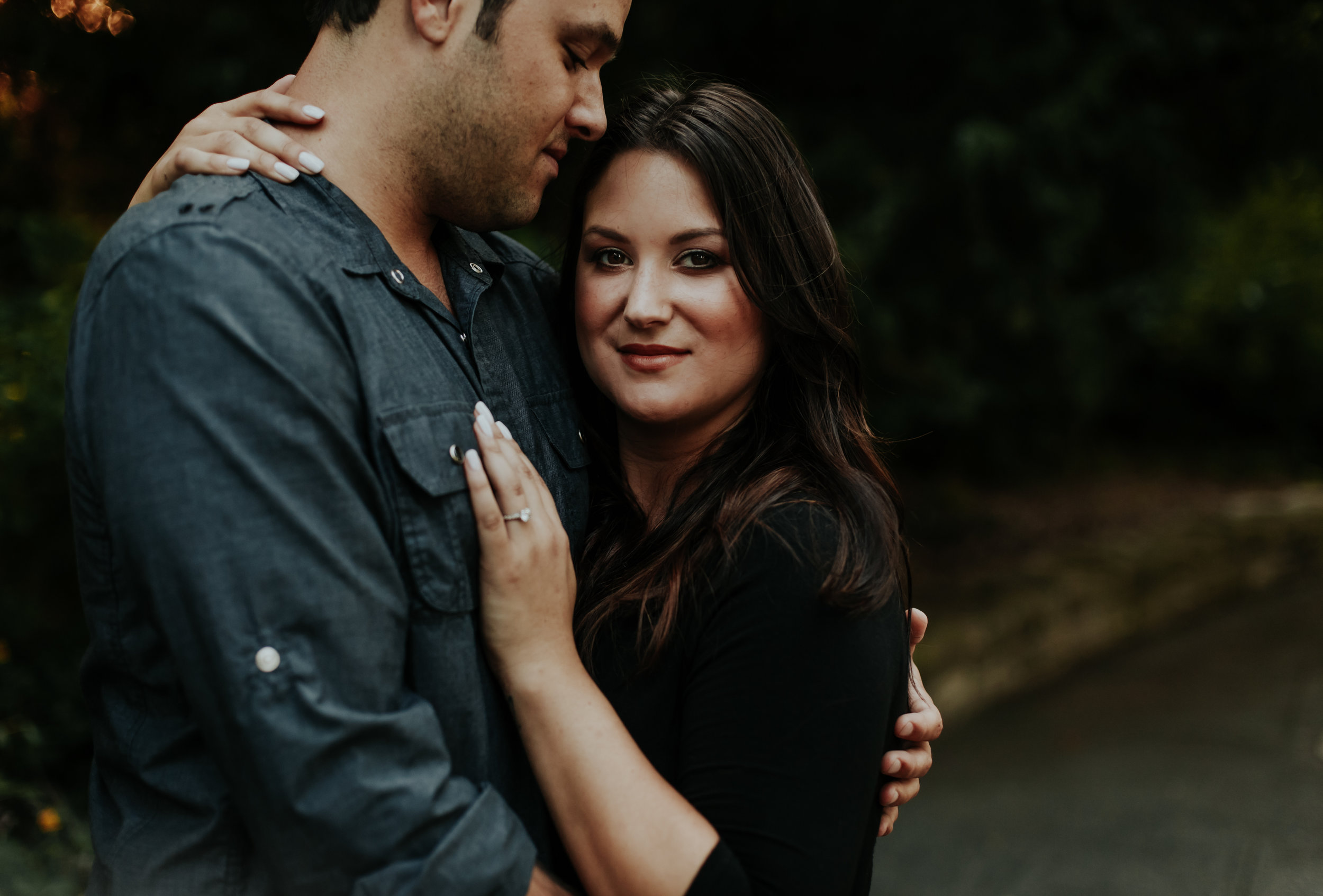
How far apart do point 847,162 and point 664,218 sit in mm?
3096

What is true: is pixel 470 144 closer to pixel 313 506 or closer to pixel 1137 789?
pixel 313 506

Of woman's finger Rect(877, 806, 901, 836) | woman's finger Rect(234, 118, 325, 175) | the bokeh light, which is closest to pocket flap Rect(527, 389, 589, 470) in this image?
woman's finger Rect(234, 118, 325, 175)

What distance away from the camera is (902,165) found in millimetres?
4855

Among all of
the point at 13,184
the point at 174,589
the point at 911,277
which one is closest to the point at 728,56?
the point at 911,277

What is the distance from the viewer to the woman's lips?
1.94 metres

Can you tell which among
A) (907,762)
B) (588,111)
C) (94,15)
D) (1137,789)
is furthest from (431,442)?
(1137,789)

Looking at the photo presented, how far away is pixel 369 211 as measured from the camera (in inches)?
69.4

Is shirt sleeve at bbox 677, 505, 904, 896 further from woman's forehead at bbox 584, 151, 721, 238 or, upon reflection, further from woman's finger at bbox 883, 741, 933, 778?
woman's forehead at bbox 584, 151, 721, 238

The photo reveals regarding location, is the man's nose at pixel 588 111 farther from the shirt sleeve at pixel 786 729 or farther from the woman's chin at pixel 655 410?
the shirt sleeve at pixel 786 729

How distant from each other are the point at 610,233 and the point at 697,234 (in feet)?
0.55

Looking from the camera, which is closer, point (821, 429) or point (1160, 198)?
point (821, 429)

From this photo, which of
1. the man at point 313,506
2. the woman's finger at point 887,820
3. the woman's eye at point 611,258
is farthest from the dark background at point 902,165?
the woman's finger at point 887,820

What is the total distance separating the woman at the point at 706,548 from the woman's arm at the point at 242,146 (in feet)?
0.14

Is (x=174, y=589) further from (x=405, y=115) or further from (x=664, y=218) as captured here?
(x=664, y=218)
